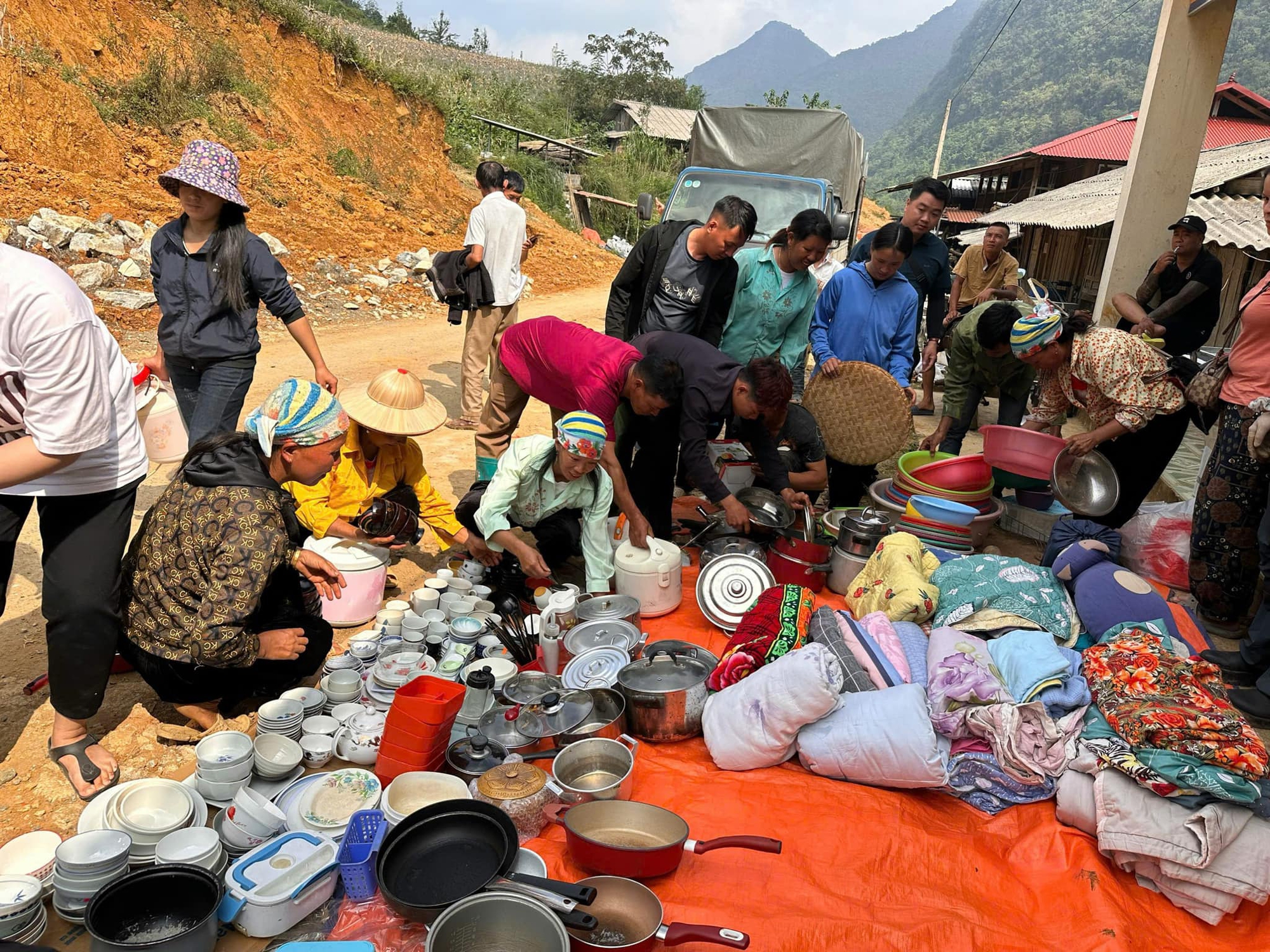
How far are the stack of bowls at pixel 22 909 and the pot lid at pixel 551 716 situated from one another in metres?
1.26

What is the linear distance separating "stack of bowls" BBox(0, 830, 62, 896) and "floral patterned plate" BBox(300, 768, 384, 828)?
1.91 ft

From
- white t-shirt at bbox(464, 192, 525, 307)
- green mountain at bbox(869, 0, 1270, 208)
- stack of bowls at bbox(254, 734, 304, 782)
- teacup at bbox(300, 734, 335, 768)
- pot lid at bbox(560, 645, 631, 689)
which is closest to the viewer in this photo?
stack of bowls at bbox(254, 734, 304, 782)

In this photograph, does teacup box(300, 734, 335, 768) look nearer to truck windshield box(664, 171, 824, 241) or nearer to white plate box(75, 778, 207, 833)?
white plate box(75, 778, 207, 833)

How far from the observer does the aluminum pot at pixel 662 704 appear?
8.67ft

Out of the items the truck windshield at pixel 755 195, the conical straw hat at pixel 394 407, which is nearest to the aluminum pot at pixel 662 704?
the conical straw hat at pixel 394 407

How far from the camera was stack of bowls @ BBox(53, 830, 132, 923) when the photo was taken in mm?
1814

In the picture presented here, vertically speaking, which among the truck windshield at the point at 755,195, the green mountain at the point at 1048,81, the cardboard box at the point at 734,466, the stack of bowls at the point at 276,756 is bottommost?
the stack of bowls at the point at 276,756

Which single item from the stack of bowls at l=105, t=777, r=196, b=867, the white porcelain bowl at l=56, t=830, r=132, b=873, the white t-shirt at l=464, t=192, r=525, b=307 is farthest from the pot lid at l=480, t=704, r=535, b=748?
the white t-shirt at l=464, t=192, r=525, b=307

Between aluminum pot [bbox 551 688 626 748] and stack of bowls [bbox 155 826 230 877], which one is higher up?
aluminum pot [bbox 551 688 626 748]

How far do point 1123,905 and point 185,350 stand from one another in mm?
3812

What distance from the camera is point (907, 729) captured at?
7.89 feet

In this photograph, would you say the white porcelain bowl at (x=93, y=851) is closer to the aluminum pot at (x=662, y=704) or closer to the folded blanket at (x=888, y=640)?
the aluminum pot at (x=662, y=704)

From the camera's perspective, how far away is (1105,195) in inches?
512

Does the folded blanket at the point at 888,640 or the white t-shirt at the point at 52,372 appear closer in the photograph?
the white t-shirt at the point at 52,372
